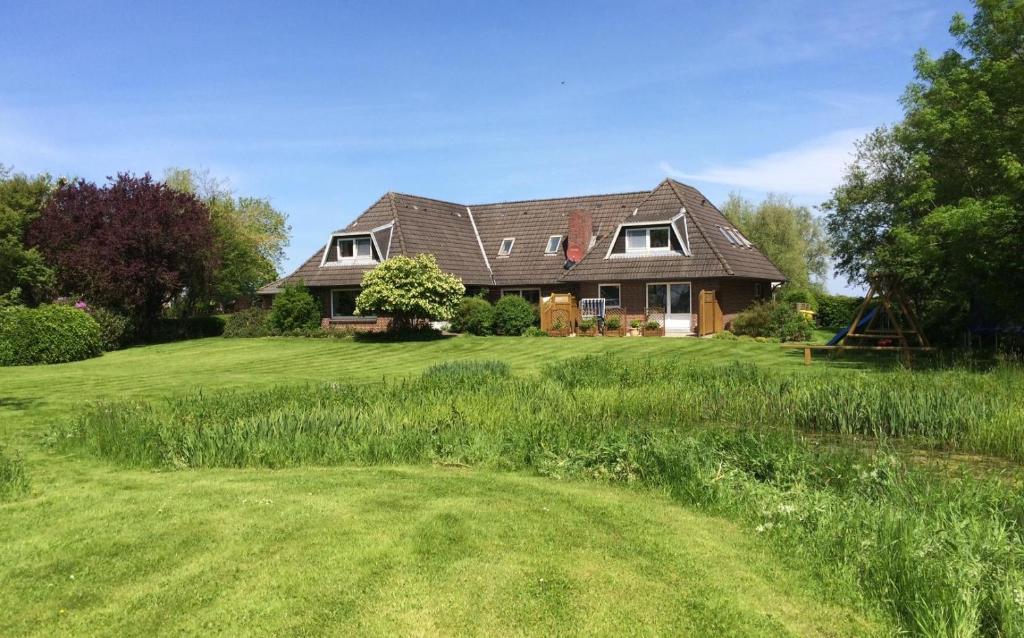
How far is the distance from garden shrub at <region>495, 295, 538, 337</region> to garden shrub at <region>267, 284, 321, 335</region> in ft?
29.6

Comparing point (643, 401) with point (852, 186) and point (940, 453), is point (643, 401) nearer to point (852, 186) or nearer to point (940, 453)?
point (940, 453)

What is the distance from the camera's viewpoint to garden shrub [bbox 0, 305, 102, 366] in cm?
2584

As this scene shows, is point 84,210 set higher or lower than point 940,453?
higher

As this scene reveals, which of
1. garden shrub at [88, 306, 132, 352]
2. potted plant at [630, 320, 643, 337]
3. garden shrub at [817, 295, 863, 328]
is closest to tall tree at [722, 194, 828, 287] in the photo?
garden shrub at [817, 295, 863, 328]

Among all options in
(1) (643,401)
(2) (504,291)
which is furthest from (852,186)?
(1) (643,401)

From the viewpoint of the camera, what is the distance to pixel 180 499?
6.90 metres

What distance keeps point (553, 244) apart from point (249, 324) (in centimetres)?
1544

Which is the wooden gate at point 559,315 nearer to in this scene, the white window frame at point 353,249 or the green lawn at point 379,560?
the white window frame at point 353,249

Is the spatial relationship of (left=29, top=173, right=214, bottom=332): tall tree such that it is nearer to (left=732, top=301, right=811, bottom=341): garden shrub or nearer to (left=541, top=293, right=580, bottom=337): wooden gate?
(left=541, top=293, right=580, bottom=337): wooden gate

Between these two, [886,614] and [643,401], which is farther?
[643,401]

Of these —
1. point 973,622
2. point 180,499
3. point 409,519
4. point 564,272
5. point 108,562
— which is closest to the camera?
point 973,622

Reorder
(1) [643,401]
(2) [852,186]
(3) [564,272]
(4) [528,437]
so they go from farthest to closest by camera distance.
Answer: (3) [564,272]
(2) [852,186]
(1) [643,401]
(4) [528,437]

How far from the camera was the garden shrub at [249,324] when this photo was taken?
1416 inches

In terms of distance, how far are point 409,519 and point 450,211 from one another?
3592 centimetres
